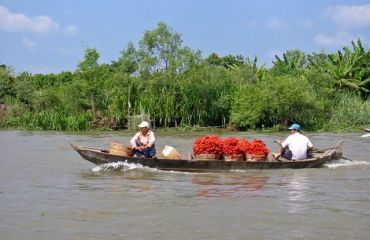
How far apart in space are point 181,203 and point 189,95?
2577 cm

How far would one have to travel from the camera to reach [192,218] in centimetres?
775

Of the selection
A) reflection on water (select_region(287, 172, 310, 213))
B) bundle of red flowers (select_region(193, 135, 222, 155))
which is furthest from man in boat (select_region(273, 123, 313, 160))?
bundle of red flowers (select_region(193, 135, 222, 155))

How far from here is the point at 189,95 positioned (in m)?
34.5

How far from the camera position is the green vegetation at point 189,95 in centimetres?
3316

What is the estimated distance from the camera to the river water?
7000 millimetres

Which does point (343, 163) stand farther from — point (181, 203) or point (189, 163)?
point (181, 203)

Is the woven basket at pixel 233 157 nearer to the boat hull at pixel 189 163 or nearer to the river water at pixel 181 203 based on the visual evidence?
the boat hull at pixel 189 163

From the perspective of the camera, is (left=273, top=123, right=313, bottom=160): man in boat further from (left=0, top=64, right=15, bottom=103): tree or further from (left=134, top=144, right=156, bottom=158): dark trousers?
(left=0, top=64, right=15, bottom=103): tree

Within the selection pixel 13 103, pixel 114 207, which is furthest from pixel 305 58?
pixel 114 207

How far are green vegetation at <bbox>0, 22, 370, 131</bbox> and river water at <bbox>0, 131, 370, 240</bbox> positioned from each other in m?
19.0

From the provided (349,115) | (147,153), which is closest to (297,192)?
(147,153)

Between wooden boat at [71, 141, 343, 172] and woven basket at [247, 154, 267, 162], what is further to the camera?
woven basket at [247, 154, 267, 162]

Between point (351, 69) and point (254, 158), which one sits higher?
point (351, 69)

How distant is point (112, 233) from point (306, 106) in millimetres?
27437
